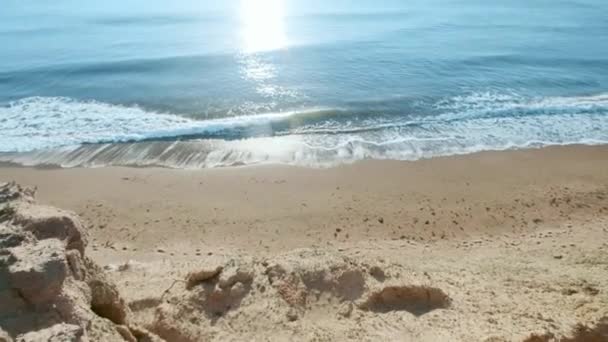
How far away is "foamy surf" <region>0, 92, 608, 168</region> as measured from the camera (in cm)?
1110

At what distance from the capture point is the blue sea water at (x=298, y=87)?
11.7 m

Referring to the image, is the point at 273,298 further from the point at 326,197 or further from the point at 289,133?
the point at 289,133

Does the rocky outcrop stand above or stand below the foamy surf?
above

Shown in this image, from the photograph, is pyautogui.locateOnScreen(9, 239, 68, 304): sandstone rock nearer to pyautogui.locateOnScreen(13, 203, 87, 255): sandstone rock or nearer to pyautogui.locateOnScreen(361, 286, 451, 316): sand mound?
pyautogui.locateOnScreen(13, 203, 87, 255): sandstone rock

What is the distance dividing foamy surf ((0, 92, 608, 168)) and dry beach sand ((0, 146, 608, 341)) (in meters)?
0.68

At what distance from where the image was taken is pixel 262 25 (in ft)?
89.2

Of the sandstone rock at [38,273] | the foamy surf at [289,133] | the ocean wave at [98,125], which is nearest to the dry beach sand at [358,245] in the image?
the foamy surf at [289,133]

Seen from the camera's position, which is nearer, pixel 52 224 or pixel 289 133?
pixel 52 224

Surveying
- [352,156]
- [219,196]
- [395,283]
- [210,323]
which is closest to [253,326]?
[210,323]

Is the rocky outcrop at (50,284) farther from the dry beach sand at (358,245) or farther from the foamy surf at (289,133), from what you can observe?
the foamy surf at (289,133)

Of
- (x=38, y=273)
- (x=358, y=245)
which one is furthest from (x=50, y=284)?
(x=358, y=245)

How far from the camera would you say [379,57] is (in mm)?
19594

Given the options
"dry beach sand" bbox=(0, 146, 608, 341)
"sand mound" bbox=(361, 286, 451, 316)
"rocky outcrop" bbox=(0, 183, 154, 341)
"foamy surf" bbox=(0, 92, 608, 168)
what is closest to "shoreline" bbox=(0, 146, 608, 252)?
"dry beach sand" bbox=(0, 146, 608, 341)

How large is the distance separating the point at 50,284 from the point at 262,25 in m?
25.6
